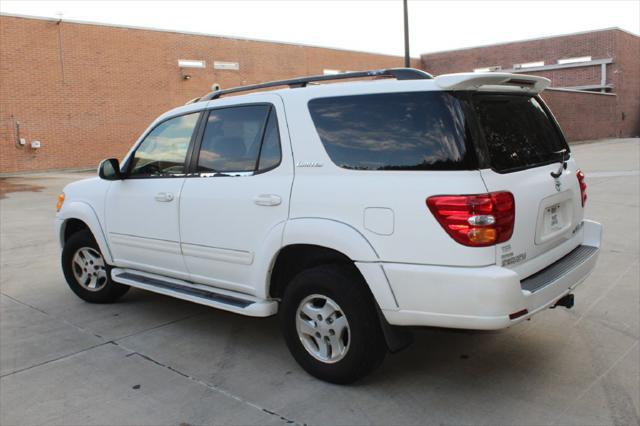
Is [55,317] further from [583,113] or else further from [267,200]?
[583,113]

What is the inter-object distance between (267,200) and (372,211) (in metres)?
0.83

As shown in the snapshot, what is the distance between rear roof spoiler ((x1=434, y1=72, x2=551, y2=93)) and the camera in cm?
325

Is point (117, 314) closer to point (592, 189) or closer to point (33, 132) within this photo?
point (592, 189)

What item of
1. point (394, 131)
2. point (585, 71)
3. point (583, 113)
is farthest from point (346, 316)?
point (585, 71)

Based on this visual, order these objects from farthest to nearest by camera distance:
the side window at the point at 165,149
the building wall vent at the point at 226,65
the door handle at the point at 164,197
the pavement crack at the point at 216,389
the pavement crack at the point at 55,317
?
the building wall vent at the point at 226,65
the pavement crack at the point at 55,317
the side window at the point at 165,149
the door handle at the point at 164,197
the pavement crack at the point at 216,389

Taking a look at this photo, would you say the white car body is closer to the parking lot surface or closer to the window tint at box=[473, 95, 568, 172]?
the window tint at box=[473, 95, 568, 172]

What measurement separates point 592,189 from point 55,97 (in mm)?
20493

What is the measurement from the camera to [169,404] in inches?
140

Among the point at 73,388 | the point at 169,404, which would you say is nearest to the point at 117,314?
the point at 73,388

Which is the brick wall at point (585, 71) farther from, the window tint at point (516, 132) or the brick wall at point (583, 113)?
the window tint at point (516, 132)

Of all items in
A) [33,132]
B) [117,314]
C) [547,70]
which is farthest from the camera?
[547,70]

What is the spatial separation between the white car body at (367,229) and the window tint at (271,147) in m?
0.06

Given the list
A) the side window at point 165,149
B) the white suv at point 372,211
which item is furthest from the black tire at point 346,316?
the side window at point 165,149

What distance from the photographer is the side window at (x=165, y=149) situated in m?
4.70
